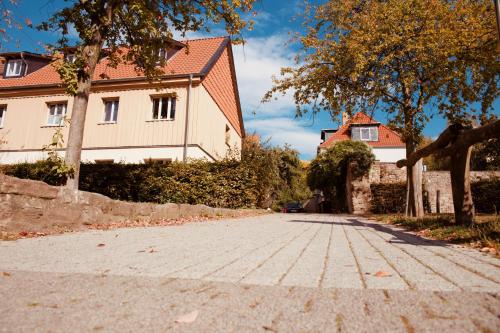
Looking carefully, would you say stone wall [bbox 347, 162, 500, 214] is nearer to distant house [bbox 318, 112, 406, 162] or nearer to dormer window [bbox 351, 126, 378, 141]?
distant house [bbox 318, 112, 406, 162]

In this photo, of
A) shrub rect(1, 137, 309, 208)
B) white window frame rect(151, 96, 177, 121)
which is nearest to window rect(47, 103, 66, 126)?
shrub rect(1, 137, 309, 208)

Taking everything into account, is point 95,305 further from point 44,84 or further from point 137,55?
point 44,84

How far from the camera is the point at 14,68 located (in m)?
19.2

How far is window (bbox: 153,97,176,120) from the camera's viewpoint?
15.3 m

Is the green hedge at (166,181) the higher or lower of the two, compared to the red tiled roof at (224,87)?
lower

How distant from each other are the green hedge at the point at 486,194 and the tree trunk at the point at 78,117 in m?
17.4

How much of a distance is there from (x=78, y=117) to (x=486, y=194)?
17.8 metres

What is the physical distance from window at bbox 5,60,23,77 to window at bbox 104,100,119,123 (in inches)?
297

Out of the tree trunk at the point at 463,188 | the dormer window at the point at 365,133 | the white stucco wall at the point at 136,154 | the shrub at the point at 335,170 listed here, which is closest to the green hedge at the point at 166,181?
the white stucco wall at the point at 136,154

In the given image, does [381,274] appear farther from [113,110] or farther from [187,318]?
[113,110]

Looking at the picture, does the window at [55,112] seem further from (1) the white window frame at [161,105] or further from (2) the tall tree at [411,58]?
(2) the tall tree at [411,58]

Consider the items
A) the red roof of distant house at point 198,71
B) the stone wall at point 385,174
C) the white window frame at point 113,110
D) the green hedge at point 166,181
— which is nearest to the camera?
the green hedge at point 166,181

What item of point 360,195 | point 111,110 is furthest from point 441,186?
point 111,110

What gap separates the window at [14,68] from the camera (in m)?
19.1
